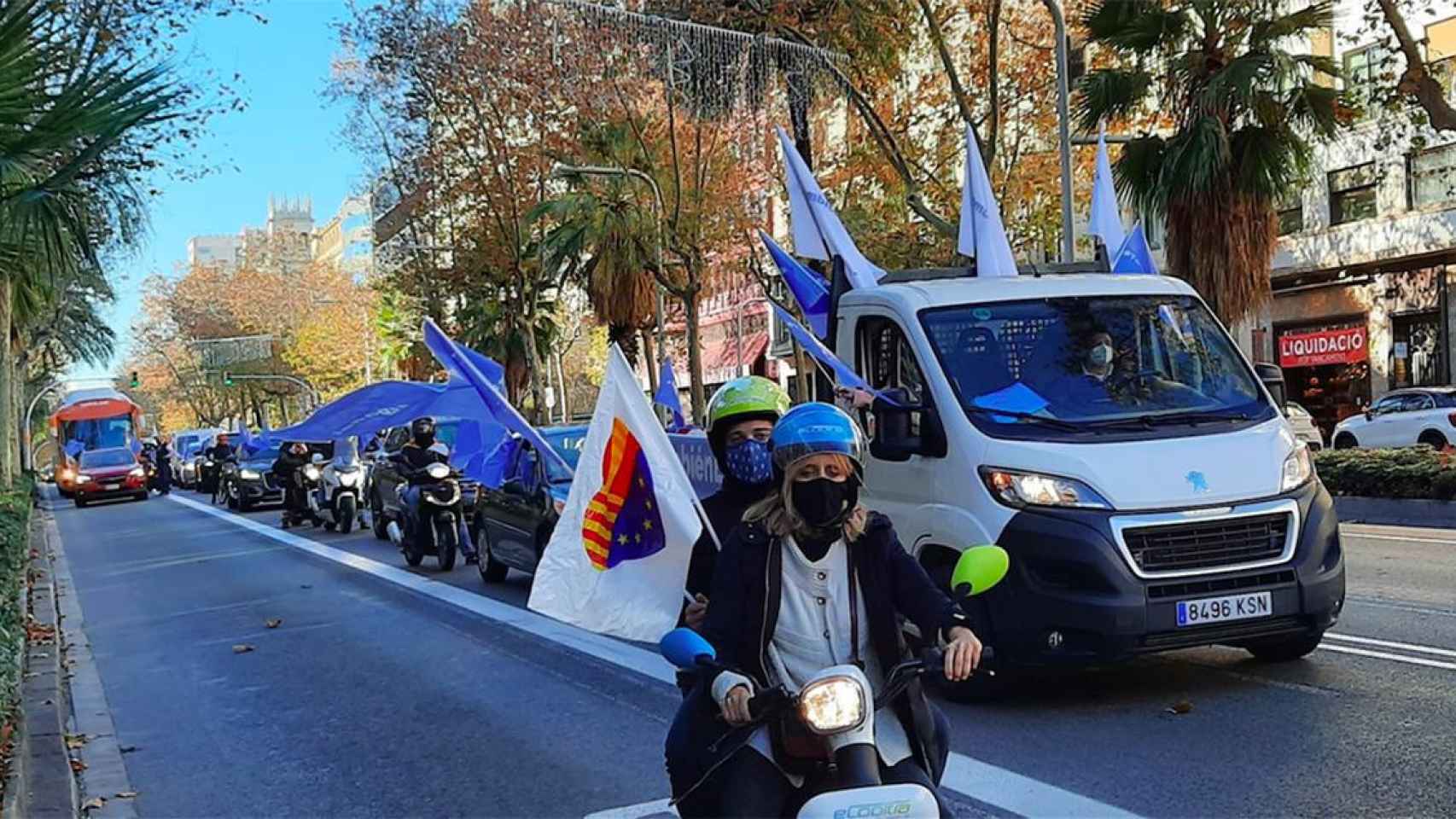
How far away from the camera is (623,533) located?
453cm

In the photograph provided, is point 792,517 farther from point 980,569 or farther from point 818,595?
point 980,569

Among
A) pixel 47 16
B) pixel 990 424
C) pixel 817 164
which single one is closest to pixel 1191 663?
pixel 990 424

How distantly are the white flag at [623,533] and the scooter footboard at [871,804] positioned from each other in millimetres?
1350

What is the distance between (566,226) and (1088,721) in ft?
87.6

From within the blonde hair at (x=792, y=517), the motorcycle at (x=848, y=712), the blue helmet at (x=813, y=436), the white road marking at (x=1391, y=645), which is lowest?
the white road marking at (x=1391, y=645)

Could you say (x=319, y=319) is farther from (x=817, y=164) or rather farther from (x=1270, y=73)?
(x=1270, y=73)

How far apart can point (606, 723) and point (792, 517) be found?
4.35 meters

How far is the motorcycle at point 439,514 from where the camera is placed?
16219 mm

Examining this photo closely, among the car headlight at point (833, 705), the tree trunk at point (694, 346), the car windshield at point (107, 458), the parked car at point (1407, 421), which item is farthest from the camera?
the car windshield at point (107, 458)

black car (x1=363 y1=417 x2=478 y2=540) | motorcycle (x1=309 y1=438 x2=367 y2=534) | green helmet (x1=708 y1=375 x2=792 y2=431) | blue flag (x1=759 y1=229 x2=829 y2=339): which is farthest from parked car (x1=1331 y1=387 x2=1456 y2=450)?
green helmet (x1=708 y1=375 x2=792 y2=431)

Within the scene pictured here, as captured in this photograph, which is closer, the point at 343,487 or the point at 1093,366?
the point at 1093,366

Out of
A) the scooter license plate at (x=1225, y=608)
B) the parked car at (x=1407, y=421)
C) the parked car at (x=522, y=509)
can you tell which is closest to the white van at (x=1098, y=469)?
the scooter license plate at (x=1225, y=608)

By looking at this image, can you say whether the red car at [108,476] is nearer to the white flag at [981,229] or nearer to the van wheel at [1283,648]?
the white flag at [981,229]

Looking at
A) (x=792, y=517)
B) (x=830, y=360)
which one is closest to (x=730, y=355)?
(x=830, y=360)
